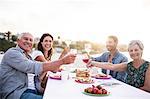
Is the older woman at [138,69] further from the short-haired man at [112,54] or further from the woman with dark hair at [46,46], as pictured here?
the woman with dark hair at [46,46]

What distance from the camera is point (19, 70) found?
2301mm

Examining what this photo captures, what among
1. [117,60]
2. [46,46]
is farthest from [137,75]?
[46,46]

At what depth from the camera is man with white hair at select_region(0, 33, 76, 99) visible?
2.21m

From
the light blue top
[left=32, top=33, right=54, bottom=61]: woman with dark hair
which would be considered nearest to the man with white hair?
the light blue top

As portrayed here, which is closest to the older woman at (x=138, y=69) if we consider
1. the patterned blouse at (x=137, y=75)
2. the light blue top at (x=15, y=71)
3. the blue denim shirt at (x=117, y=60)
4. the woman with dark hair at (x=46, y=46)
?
the patterned blouse at (x=137, y=75)

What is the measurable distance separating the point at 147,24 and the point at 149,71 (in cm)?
206

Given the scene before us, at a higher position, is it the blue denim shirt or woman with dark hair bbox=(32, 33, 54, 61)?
woman with dark hair bbox=(32, 33, 54, 61)

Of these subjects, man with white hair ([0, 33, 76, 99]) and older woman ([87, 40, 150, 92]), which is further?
older woman ([87, 40, 150, 92])

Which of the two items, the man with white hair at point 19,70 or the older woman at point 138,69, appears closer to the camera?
the man with white hair at point 19,70

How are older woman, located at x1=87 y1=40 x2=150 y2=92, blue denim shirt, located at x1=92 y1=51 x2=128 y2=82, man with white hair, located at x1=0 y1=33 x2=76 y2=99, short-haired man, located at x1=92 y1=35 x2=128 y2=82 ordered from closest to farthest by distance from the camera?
man with white hair, located at x1=0 y1=33 x2=76 y2=99 → older woman, located at x1=87 y1=40 x2=150 y2=92 → blue denim shirt, located at x1=92 y1=51 x2=128 y2=82 → short-haired man, located at x1=92 y1=35 x2=128 y2=82

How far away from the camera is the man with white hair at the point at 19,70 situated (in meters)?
2.21

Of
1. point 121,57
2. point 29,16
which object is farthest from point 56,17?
point 121,57

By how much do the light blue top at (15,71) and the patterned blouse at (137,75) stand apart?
0.89m

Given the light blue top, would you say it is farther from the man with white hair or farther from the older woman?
the older woman
